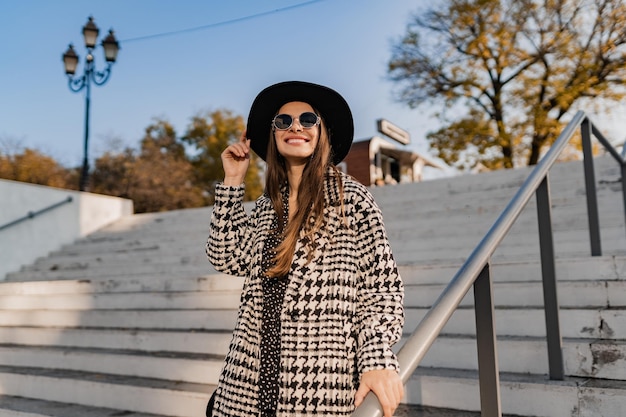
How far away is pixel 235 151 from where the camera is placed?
159 centimetres

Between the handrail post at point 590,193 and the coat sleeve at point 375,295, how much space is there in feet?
7.50

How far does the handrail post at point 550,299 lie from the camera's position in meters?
2.27

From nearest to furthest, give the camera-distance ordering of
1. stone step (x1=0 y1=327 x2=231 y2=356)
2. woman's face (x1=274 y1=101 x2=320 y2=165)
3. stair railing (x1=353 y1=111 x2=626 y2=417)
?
stair railing (x1=353 y1=111 x2=626 y2=417)
woman's face (x1=274 y1=101 x2=320 y2=165)
stone step (x1=0 y1=327 x2=231 y2=356)

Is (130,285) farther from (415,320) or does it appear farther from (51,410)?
(415,320)

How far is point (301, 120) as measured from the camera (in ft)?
5.03

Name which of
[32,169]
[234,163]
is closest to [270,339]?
[234,163]

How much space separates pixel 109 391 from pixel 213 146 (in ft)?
88.9

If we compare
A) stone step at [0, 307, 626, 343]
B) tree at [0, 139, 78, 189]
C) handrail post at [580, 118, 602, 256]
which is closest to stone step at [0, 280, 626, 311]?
stone step at [0, 307, 626, 343]

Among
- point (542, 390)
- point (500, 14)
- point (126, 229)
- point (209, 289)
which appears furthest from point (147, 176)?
point (542, 390)

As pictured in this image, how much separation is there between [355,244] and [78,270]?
566 cm

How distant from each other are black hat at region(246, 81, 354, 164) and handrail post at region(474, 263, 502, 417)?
1.96ft

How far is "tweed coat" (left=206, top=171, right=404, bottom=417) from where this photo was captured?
1292 mm

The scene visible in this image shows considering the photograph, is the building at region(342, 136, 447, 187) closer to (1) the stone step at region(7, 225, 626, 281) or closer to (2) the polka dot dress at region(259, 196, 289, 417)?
(1) the stone step at region(7, 225, 626, 281)

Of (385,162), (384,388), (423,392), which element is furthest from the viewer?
(385,162)
